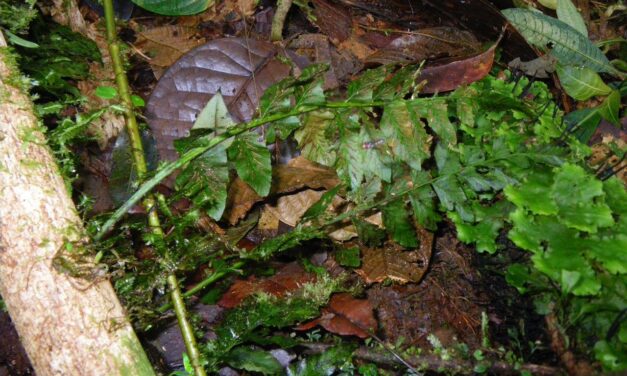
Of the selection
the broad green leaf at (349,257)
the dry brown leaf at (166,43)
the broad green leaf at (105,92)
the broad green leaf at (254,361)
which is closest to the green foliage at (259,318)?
the broad green leaf at (254,361)

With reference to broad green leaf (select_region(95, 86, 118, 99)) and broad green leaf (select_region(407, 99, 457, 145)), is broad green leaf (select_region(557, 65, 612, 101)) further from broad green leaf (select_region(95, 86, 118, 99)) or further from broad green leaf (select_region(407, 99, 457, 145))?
broad green leaf (select_region(95, 86, 118, 99))

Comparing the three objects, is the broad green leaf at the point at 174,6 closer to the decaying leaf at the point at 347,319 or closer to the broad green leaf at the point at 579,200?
the decaying leaf at the point at 347,319

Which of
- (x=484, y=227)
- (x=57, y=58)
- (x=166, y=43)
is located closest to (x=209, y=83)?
(x=166, y=43)

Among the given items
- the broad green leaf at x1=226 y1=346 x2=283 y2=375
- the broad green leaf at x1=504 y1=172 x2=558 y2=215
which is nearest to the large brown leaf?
the broad green leaf at x1=226 y1=346 x2=283 y2=375

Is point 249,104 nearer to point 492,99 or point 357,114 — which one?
point 357,114

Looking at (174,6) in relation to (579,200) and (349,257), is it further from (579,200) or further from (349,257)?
(579,200)

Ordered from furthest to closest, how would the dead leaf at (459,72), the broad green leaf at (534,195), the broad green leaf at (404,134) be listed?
the dead leaf at (459,72)
the broad green leaf at (404,134)
the broad green leaf at (534,195)
